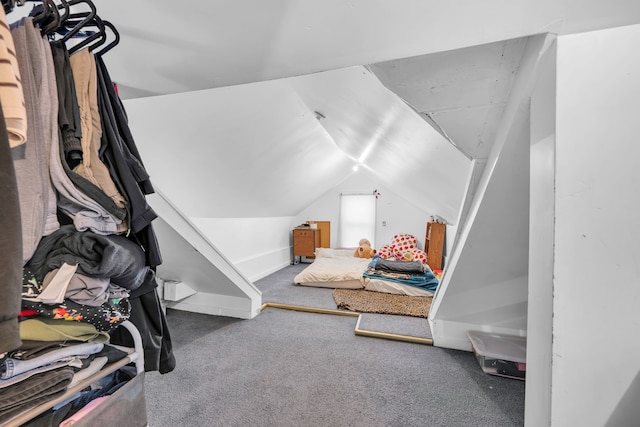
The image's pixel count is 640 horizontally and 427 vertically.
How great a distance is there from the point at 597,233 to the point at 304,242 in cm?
456

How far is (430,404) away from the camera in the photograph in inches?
56.2

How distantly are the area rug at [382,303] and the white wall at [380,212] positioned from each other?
237 cm

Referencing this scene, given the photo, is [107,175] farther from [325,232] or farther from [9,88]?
[325,232]

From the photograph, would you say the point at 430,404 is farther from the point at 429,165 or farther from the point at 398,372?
the point at 429,165

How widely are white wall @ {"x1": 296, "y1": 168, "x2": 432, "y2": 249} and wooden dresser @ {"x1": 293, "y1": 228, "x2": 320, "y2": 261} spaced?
27.0 inches

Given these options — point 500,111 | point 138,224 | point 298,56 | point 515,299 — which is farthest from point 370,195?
point 138,224

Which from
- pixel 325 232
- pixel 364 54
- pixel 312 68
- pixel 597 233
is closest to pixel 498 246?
pixel 597 233

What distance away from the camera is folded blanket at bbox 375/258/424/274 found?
3.47m

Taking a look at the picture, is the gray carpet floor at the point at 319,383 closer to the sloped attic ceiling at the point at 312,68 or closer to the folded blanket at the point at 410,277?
the folded blanket at the point at 410,277

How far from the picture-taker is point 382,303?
9.47 ft

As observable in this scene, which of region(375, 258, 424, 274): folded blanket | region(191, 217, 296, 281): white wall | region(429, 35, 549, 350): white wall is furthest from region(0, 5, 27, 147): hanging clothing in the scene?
region(375, 258, 424, 274): folded blanket

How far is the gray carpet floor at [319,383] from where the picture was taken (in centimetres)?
133

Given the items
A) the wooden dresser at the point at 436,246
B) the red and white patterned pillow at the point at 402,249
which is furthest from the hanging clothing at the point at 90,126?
the wooden dresser at the point at 436,246

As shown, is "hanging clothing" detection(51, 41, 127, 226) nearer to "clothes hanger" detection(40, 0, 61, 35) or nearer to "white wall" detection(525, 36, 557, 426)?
"clothes hanger" detection(40, 0, 61, 35)
